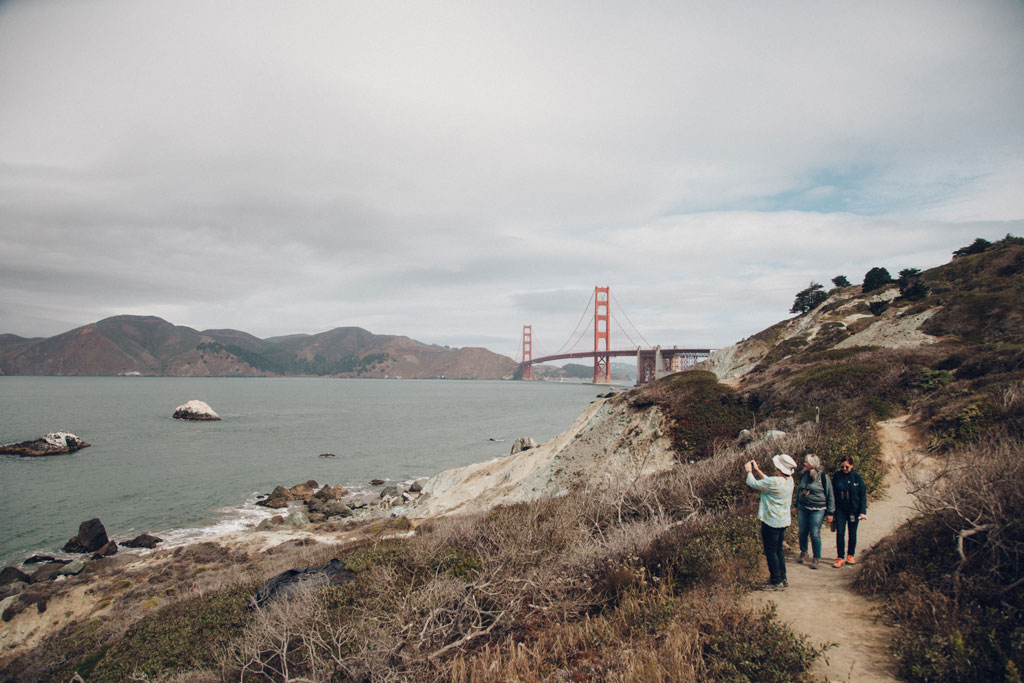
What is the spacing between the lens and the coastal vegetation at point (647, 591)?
4.11 metres

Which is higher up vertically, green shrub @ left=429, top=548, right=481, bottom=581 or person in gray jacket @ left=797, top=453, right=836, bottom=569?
person in gray jacket @ left=797, top=453, right=836, bottom=569

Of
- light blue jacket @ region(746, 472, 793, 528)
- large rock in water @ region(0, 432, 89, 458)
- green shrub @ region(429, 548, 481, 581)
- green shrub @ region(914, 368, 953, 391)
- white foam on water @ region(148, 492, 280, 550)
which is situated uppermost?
green shrub @ region(914, 368, 953, 391)

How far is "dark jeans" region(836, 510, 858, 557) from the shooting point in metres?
6.20

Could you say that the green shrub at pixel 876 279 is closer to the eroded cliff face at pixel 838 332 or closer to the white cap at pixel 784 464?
the eroded cliff face at pixel 838 332

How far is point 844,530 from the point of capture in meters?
6.35

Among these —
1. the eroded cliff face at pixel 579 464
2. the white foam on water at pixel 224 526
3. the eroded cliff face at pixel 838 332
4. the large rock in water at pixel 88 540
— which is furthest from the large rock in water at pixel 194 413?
the eroded cliff face at pixel 838 332

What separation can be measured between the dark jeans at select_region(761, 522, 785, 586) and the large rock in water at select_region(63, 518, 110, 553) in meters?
25.2

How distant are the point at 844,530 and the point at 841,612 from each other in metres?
1.83

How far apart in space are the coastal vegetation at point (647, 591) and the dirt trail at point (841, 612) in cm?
19

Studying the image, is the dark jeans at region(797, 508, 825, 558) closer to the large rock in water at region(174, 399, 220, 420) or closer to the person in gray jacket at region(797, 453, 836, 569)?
the person in gray jacket at region(797, 453, 836, 569)

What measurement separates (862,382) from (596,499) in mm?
11020

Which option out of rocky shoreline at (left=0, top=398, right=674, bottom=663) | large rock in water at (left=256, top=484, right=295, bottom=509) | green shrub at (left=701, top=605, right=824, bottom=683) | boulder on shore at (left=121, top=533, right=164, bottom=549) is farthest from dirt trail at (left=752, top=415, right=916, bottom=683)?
large rock in water at (left=256, top=484, right=295, bottom=509)

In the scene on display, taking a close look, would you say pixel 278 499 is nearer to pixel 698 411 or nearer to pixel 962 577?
pixel 698 411

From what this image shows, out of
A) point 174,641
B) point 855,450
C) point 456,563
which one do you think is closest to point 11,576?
point 174,641
